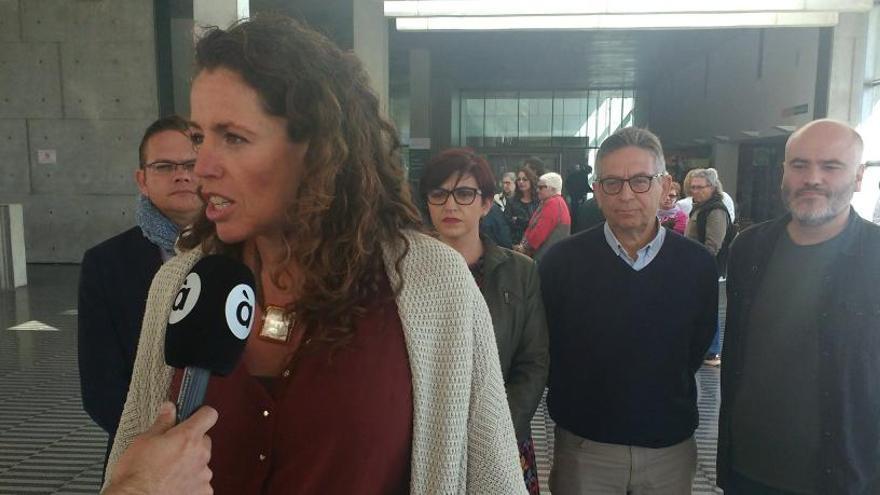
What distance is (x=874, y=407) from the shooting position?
6.23 ft

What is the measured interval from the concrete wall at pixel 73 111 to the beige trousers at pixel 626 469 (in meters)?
10.6

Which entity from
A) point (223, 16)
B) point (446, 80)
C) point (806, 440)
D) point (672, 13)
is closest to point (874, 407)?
point (806, 440)

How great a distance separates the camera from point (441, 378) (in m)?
1.11

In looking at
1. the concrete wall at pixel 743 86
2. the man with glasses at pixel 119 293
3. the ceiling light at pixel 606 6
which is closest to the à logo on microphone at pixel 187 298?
the man with glasses at pixel 119 293

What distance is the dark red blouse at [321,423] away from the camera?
1.04 meters

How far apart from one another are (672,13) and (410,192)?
35.1 ft

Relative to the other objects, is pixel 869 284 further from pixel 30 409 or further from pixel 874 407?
pixel 30 409

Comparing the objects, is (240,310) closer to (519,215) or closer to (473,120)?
(519,215)

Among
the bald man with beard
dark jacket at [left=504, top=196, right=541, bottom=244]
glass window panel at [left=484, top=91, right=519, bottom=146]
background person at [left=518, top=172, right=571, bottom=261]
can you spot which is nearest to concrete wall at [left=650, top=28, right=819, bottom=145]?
glass window panel at [left=484, top=91, right=519, bottom=146]

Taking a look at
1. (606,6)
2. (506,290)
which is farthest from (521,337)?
(606,6)

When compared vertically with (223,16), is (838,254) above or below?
below

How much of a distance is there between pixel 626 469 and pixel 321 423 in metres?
1.37

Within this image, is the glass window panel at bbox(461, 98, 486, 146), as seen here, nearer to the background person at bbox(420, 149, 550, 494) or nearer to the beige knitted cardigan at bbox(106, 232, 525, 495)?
the background person at bbox(420, 149, 550, 494)

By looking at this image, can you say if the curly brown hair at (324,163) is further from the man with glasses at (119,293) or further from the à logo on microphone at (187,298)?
the man with glasses at (119,293)
